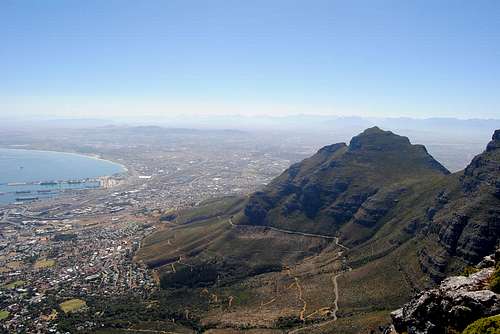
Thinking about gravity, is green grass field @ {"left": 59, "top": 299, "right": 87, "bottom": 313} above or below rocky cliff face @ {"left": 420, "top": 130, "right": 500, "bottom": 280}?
below

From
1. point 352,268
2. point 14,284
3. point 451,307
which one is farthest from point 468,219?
point 14,284

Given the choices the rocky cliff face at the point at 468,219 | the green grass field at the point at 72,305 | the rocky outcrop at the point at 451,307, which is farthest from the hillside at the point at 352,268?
the rocky outcrop at the point at 451,307

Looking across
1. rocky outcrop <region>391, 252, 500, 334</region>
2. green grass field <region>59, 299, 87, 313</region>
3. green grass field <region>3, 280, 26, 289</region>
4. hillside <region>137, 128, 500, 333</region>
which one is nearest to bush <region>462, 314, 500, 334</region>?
rocky outcrop <region>391, 252, 500, 334</region>

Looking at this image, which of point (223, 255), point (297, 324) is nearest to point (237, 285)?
point (223, 255)

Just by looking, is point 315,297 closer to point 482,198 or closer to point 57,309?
point 482,198

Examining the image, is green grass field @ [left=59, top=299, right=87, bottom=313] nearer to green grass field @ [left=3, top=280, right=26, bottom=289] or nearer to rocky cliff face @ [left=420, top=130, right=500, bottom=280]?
green grass field @ [left=3, top=280, right=26, bottom=289]

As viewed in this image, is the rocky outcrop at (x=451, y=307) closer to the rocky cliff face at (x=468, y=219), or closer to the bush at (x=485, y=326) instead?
the bush at (x=485, y=326)

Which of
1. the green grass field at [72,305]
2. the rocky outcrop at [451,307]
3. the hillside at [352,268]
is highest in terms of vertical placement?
the rocky outcrop at [451,307]
